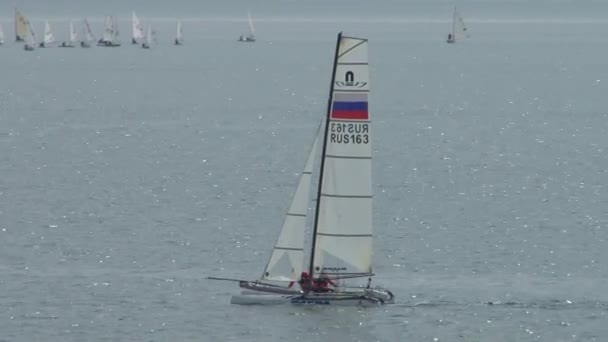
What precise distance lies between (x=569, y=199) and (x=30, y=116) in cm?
7155

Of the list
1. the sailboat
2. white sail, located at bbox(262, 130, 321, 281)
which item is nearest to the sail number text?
the sailboat

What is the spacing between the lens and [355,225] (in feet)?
177

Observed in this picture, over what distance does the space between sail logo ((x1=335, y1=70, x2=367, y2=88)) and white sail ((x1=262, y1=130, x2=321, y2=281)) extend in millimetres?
2211

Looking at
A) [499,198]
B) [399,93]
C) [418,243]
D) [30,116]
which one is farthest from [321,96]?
[418,243]

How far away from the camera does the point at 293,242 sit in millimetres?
54188

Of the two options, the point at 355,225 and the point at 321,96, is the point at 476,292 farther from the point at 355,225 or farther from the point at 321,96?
the point at 321,96

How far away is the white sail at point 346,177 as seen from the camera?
172 feet

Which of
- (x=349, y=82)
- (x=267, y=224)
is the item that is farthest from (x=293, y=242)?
(x=267, y=224)

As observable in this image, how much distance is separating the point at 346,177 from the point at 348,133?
134 centimetres

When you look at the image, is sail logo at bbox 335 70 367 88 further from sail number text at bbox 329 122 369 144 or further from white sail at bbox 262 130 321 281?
white sail at bbox 262 130 321 281

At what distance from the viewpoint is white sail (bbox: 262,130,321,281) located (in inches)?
2131

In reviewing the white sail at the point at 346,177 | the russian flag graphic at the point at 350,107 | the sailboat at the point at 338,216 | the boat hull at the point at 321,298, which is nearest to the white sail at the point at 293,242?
the sailboat at the point at 338,216

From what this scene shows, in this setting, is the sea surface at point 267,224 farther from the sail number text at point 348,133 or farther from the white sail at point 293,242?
the sail number text at point 348,133

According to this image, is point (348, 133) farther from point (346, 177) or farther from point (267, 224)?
point (267, 224)
